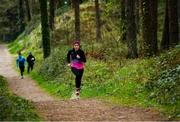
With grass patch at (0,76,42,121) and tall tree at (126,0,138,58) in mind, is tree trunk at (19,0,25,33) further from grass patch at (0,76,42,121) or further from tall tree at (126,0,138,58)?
grass patch at (0,76,42,121)

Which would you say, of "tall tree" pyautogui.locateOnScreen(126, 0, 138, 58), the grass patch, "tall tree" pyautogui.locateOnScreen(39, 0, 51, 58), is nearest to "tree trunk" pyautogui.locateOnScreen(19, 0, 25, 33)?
"tall tree" pyautogui.locateOnScreen(39, 0, 51, 58)

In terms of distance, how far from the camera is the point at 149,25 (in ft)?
74.2

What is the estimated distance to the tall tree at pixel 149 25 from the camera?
22.3 meters

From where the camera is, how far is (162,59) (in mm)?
18000

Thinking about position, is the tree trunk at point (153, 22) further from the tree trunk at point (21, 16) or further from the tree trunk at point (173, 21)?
the tree trunk at point (21, 16)

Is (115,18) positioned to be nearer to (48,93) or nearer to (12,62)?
(12,62)

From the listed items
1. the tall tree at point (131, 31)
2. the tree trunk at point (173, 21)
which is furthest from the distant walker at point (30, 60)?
the tree trunk at point (173, 21)

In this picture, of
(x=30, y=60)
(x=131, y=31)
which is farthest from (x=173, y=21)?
(x=30, y=60)

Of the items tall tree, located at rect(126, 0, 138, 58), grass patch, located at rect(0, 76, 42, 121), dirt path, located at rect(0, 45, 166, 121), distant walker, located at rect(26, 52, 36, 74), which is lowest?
distant walker, located at rect(26, 52, 36, 74)

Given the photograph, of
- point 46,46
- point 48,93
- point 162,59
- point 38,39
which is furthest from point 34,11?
point 162,59

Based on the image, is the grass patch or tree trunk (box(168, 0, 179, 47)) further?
tree trunk (box(168, 0, 179, 47))

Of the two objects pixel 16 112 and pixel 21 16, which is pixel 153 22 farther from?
pixel 21 16

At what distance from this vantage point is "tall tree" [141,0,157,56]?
2233 cm

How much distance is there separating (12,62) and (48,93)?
77.0 feet
